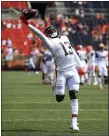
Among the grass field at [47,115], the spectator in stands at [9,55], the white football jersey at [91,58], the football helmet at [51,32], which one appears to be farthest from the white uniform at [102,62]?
the spectator in stands at [9,55]

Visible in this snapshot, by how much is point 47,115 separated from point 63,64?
92.0 inches

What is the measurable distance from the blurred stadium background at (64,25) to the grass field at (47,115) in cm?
2055

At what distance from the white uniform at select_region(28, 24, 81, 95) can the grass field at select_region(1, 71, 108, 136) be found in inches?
29.3

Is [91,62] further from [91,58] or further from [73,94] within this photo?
[73,94]

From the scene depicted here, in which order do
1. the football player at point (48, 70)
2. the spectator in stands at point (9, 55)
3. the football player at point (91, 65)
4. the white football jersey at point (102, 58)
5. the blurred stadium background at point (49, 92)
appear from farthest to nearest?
the spectator in stands at point (9, 55), the football player at point (91, 65), the football player at point (48, 70), the white football jersey at point (102, 58), the blurred stadium background at point (49, 92)

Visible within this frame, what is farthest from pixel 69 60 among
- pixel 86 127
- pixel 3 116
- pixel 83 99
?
pixel 83 99

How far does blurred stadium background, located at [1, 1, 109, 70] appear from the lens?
38.9 m

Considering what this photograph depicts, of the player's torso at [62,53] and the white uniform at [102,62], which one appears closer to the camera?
the player's torso at [62,53]

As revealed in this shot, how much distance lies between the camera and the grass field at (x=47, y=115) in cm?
996

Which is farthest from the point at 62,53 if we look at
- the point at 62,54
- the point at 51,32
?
the point at 51,32

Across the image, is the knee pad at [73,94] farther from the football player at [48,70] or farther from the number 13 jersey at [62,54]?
the football player at [48,70]

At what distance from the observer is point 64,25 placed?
1577 inches

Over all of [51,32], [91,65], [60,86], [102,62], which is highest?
[51,32]

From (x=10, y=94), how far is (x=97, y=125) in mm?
7664
